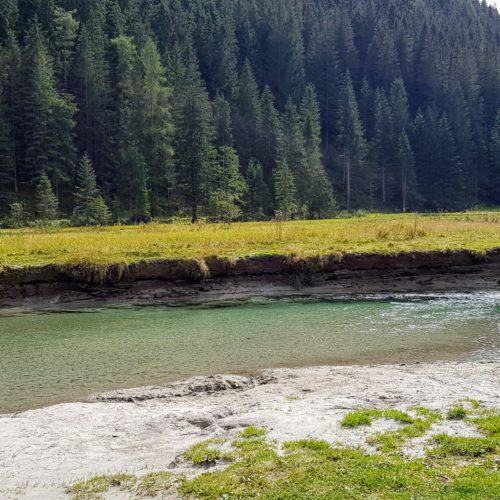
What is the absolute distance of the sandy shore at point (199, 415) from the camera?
296 inches

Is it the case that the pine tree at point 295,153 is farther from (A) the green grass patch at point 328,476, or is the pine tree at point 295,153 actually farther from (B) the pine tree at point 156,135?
(A) the green grass patch at point 328,476

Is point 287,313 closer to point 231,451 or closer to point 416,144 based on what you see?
point 231,451

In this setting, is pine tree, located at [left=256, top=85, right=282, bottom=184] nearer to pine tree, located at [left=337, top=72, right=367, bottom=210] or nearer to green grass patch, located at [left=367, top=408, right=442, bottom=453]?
pine tree, located at [left=337, top=72, right=367, bottom=210]

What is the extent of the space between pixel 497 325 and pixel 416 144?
82.2m

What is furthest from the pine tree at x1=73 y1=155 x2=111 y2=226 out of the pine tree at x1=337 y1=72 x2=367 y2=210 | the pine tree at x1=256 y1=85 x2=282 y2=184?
the pine tree at x1=337 y1=72 x2=367 y2=210

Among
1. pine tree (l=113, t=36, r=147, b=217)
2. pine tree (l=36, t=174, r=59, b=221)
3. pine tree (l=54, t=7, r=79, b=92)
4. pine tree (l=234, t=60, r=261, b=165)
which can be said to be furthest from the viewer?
pine tree (l=234, t=60, r=261, b=165)

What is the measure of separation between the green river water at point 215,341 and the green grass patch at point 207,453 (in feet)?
13.9

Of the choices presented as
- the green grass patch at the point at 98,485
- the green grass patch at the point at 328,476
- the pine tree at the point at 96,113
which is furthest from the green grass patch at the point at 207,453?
the pine tree at the point at 96,113

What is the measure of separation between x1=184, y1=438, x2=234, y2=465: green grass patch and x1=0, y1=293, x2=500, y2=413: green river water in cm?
424

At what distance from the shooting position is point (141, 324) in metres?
17.4

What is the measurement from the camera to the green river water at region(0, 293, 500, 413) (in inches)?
482

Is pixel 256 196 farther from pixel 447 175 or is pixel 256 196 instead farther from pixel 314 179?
pixel 447 175

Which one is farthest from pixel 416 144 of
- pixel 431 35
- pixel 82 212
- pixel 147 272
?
pixel 147 272

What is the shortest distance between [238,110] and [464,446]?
76.5 meters
